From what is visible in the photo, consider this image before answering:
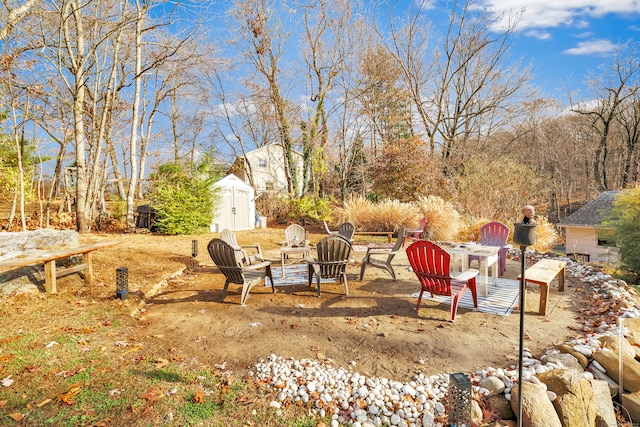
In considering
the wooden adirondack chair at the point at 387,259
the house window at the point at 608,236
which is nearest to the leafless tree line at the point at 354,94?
the house window at the point at 608,236

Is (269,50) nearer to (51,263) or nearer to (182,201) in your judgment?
(182,201)

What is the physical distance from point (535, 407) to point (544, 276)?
8.08 ft

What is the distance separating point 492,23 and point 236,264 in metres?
19.7

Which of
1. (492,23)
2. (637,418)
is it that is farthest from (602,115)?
(637,418)

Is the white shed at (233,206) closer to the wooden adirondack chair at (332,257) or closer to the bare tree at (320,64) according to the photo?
the bare tree at (320,64)

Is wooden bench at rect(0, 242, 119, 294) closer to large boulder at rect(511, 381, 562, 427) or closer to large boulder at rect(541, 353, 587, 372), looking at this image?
large boulder at rect(511, 381, 562, 427)

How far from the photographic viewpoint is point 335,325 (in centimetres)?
385

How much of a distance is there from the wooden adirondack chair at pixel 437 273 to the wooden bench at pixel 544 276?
70 centimetres

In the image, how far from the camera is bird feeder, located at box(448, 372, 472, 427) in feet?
6.79

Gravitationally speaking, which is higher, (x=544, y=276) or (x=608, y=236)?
(x=608, y=236)

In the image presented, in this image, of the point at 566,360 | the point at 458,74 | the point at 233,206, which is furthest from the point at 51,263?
the point at 458,74

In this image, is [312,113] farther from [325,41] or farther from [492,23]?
[492,23]

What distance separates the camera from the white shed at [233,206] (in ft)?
41.8

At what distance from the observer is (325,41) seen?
16.8m
